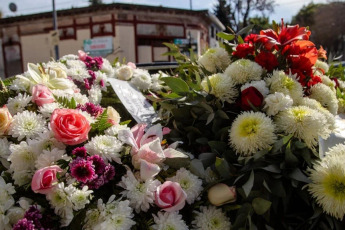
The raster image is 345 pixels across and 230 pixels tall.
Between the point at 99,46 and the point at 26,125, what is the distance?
16.2 m

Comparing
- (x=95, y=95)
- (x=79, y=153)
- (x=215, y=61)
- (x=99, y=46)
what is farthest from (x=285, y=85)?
(x=99, y=46)

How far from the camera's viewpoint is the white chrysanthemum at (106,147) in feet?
3.82

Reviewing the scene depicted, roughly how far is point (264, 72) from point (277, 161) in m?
0.49

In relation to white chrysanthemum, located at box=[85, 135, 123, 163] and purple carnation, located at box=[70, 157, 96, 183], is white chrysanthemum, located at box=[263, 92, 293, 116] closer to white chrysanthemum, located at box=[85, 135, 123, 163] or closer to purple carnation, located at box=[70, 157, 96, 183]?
white chrysanthemum, located at box=[85, 135, 123, 163]

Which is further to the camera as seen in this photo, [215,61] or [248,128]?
[215,61]

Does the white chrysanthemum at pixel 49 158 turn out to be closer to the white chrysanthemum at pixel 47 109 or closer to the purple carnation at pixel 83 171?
the purple carnation at pixel 83 171

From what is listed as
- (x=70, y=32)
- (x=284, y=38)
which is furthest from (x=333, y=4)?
(x=284, y=38)

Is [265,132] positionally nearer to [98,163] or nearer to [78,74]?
[98,163]

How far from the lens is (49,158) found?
1144 mm

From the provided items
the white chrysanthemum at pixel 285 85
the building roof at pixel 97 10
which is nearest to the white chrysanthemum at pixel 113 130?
the white chrysanthemum at pixel 285 85

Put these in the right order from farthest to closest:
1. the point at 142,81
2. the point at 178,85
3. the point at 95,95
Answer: the point at 142,81 → the point at 95,95 → the point at 178,85

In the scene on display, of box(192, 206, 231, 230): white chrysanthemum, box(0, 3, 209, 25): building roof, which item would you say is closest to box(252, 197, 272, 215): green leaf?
box(192, 206, 231, 230): white chrysanthemum

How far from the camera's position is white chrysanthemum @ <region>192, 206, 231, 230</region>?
111 cm

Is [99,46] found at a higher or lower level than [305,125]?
lower
